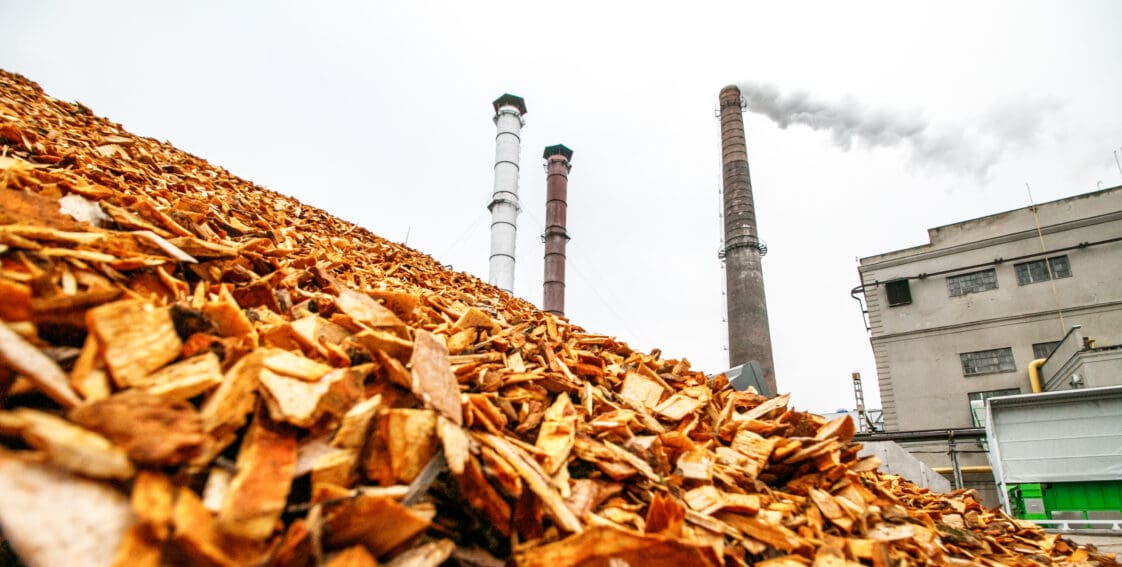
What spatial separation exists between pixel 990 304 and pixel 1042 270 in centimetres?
246

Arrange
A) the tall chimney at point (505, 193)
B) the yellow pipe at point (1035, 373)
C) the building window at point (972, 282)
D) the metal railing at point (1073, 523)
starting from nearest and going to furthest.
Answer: the metal railing at point (1073, 523)
the yellow pipe at point (1035, 373)
the tall chimney at point (505, 193)
the building window at point (972, 282)

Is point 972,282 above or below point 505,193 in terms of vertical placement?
below

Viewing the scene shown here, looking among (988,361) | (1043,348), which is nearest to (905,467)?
(988,361)

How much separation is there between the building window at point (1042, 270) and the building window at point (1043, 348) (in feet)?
8.96

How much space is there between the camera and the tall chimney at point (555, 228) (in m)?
22.0

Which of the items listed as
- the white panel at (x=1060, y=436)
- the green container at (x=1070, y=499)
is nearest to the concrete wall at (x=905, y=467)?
the white panel at (x=1060, y=436)

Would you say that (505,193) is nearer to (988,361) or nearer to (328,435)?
(328,435)

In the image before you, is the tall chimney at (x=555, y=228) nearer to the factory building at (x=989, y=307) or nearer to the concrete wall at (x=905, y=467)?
the concrete wall at (x=905, y=467)

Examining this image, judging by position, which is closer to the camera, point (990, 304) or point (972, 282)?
point (990, 304)

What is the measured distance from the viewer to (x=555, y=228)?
22906 millimetres

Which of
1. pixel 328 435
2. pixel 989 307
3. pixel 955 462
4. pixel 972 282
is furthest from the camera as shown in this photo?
pixel 972 282

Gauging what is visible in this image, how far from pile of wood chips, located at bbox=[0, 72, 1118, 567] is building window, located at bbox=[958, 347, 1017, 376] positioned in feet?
74.5

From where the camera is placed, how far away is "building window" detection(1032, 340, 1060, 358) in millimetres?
20703

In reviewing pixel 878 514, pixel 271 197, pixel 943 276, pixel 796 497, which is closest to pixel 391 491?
pixel 796 497
